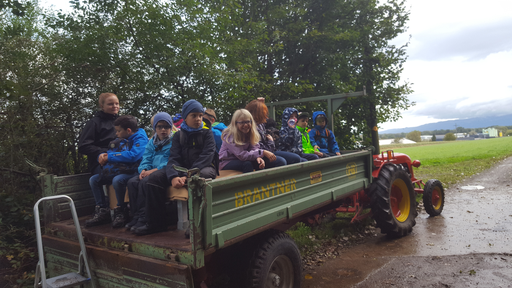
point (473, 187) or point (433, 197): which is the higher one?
point (433, 197)

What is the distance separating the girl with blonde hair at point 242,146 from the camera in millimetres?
3492

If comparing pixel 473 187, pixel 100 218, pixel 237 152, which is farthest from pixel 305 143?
pixel 473 187

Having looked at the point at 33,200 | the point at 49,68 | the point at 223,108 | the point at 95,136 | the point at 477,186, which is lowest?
the point at 477,186

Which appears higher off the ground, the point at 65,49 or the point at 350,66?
the point at 350,66

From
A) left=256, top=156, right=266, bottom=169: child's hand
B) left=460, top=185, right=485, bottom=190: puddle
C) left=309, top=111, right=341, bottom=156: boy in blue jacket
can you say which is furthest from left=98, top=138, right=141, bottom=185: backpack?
left=460, top=185, right=485, bottom=190: puddle

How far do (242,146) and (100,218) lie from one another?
5.03 ft

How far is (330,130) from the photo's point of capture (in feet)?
18.3

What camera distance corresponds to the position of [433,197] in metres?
6.50

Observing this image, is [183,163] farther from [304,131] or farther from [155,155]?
[304,131]

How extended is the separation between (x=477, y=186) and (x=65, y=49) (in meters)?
10.8

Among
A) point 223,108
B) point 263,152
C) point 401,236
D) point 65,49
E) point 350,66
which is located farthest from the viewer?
point 350,66

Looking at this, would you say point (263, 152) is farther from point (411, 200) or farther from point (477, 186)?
point (477, 186)

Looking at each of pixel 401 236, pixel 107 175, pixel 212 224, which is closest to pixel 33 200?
pixel 107 175

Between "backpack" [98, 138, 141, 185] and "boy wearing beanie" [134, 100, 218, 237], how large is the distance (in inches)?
26.1
